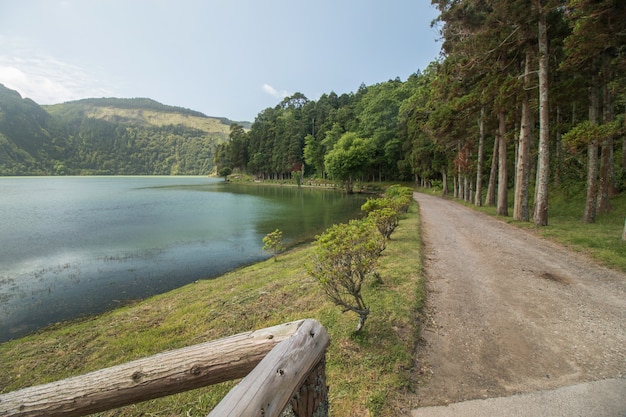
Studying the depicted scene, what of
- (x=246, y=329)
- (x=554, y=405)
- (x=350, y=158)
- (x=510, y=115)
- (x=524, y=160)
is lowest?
(x=246, y=329)

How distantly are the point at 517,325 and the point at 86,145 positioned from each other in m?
201

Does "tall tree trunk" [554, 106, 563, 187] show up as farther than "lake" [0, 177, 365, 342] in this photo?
Yes

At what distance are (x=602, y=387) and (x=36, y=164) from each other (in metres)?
183

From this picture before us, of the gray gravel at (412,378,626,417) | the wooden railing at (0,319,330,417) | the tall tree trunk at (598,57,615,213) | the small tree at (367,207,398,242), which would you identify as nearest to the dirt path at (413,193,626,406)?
the gray gravel at (412,378,626,417)

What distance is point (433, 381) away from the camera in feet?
10.4

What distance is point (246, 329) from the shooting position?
5.68 metres

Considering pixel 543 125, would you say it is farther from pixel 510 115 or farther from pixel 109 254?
pixel 109 254

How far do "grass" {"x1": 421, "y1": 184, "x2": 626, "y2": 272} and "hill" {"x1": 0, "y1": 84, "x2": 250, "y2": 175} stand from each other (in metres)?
172

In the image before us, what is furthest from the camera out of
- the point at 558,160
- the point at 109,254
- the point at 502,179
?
the point at 558,160

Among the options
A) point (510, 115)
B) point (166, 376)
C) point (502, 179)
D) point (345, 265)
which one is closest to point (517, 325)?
point (345, 265)

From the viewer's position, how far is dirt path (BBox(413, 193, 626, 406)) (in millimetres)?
3139

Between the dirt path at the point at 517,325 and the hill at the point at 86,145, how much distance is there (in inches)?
6752

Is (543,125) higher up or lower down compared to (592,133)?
higher up

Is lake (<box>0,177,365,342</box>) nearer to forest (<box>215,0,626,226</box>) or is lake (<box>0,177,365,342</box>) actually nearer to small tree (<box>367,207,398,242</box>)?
small tree (<box>367,207,398,242</box>)
